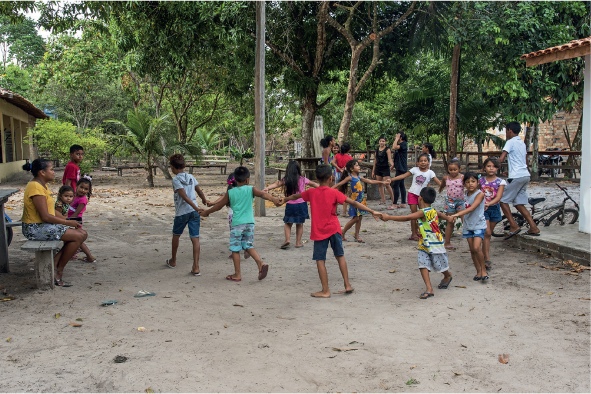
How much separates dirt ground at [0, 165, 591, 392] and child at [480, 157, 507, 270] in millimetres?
391

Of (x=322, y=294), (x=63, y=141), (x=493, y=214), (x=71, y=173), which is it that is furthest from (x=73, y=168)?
(x=63, y=141)

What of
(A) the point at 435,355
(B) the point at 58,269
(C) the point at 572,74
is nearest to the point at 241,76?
(C) the point at 572,74

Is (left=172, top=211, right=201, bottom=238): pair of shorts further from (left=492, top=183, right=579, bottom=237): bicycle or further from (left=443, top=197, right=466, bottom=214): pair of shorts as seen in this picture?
(left=492, top=183, right=579, bottom=237): bicycle

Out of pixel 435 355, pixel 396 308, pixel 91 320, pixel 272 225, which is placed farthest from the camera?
pixel 272 225

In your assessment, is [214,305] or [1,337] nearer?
[1,337]

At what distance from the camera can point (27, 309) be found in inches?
180

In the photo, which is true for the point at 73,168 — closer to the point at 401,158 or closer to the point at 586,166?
the point at 401,158

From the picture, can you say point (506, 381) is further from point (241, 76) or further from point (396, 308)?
point (241, 76)

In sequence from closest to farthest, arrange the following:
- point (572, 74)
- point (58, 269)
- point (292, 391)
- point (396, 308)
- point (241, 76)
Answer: point (292, 391), point (396, 308), point (58, 269), point (572, 74), point (241, 76)

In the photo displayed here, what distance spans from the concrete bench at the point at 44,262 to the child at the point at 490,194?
16.9 feet

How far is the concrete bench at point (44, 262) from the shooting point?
4918 mm

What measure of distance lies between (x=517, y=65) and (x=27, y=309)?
13.0 meters

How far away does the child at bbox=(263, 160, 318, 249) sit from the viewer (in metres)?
6.73

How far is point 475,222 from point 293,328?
104 inches
